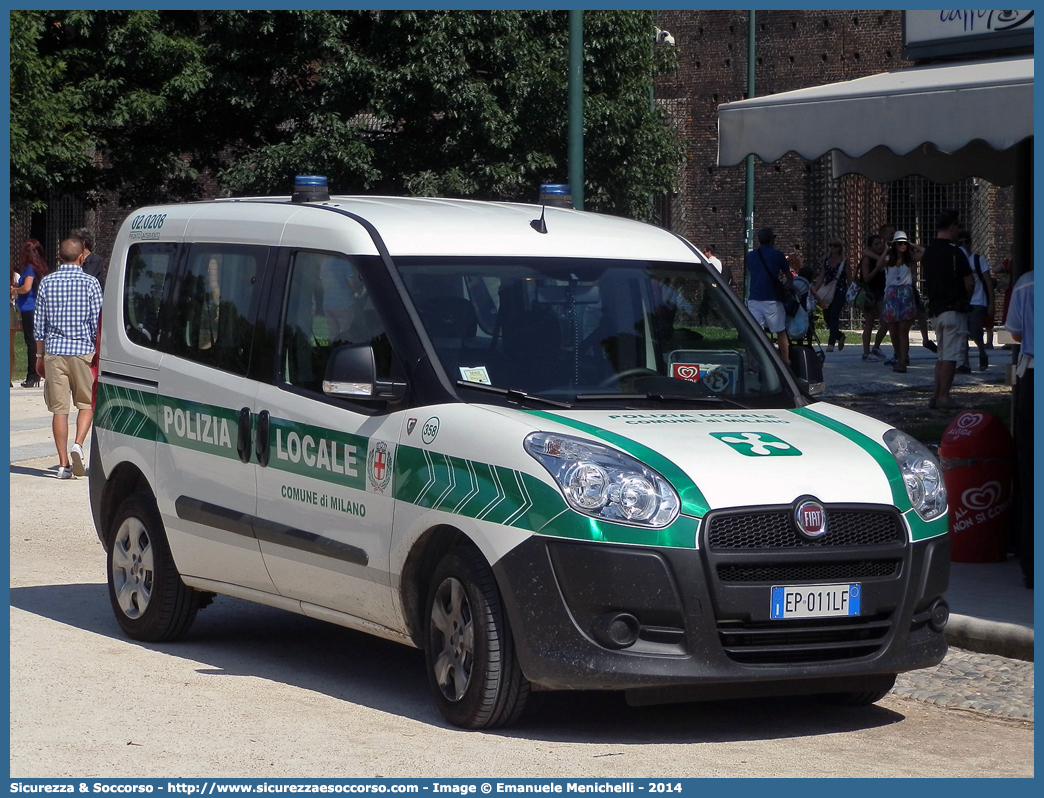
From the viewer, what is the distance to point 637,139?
115 feet

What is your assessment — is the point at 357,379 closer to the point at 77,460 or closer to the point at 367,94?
the point at 77,460

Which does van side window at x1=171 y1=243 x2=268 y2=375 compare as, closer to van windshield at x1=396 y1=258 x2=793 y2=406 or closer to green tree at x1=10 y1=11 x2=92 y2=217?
van windshield at x1=396 y1=258 x2=793 y2=406

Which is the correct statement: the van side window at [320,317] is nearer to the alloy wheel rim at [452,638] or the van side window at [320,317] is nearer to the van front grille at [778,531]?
the alloy wheel rim at [452,638]

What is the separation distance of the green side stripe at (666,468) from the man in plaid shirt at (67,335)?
812 centimetres

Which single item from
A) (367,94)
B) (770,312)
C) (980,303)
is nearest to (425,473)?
(770,312)

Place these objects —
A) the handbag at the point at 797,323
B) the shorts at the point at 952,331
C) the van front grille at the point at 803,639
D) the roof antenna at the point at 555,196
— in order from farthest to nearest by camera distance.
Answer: the handbag at the point at 797,323
the shorts at the point at 952,331
the roof antenna at the point at 555,196
the van front grille at the point at 803,639

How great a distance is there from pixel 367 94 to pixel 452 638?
29755 millimetres

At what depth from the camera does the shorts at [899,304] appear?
21.3 metres

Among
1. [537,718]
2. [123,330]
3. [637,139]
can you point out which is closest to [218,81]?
[637,139]

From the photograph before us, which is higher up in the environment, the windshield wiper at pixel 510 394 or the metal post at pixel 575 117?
the metal post at pixel 575 117

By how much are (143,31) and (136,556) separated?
1197 inches

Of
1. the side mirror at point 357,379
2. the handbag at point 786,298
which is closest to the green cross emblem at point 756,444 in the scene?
the side mirror at point 357,379

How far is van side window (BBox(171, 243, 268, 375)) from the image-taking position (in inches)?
277

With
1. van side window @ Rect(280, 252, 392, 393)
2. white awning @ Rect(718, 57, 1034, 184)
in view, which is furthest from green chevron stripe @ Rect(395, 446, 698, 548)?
white awning @ Rect(718, 57, 1034, 184)
